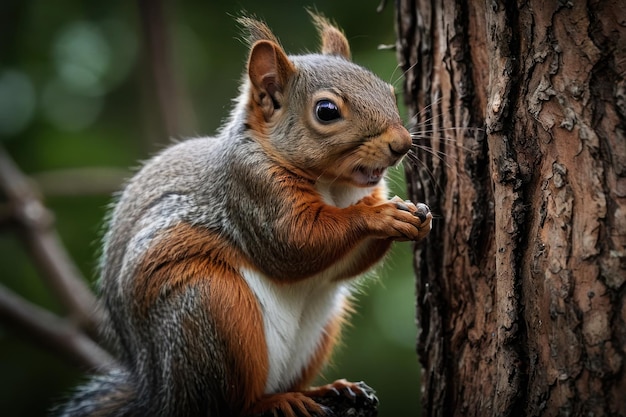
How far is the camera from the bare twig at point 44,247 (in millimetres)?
4695

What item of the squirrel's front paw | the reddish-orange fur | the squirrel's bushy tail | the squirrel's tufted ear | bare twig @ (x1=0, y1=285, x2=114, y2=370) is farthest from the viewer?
bare twig @ (x1=0, y1=285, x2=114, y2=370)

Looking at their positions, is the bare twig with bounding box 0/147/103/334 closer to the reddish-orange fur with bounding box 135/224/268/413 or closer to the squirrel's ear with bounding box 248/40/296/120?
the reddish-orange fur with bounding box 135/224/268/413

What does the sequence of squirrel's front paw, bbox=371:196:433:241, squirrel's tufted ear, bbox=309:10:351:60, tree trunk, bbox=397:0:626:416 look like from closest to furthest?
tree trunk, bbox=397:0:626:416 < squirrel's front paw, bbox=371:196:433:241 < squirrel's tufted ear, bbox=309:10:351:60

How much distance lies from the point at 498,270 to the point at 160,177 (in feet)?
5.99

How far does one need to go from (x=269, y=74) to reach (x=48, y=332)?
230 centimetres

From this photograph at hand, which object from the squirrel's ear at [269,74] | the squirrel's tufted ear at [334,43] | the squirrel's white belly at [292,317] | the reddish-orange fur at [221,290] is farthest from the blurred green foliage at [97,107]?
the reddish-orange fur at [221,290]

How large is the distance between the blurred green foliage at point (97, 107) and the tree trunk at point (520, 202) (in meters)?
2.47

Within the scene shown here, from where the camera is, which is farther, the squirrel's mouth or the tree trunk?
the squirrel's mouth

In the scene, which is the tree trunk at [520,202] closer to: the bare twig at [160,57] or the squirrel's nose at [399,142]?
the squirrel's nose at [399,142]

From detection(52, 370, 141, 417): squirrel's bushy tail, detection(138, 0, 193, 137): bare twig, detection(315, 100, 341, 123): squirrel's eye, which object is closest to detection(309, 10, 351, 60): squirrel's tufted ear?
detection(315, 100, 341, 123): squirrel's eye

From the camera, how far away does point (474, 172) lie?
9.79 feet

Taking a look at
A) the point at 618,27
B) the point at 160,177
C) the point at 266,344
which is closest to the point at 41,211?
the point at 160,177

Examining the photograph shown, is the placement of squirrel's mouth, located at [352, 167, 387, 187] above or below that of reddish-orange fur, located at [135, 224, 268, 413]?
above

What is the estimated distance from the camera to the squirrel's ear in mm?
3199
